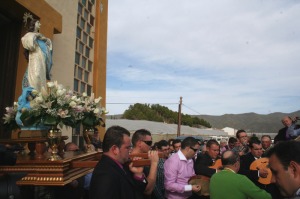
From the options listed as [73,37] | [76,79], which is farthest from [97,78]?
[73,37]

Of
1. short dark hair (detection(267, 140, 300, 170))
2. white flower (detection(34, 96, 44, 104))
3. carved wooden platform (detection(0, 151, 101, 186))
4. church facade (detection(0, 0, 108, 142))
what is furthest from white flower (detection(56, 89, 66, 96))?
church facade (detection(0, 0, 108, 142))

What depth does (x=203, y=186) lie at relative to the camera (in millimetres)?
4102

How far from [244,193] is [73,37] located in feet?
25.4

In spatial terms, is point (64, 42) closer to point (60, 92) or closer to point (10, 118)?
point (10, 118)

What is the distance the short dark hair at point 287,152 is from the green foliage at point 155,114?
48341mm

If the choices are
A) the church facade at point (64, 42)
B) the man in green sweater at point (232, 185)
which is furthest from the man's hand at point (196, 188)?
the church facade at point (64, 42)

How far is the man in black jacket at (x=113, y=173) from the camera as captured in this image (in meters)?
2.09

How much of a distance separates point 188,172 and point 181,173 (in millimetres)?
135

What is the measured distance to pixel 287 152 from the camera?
1.68 m

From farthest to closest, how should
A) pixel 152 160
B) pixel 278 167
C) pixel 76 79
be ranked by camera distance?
pixel 76 79 < pixel 152 160 < pixel 278 167

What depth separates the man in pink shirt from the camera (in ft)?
13.1

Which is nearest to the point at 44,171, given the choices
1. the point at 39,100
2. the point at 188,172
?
the point at 39,100

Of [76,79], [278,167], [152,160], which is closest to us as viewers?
[278,167]

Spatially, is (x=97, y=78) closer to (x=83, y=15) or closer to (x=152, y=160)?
(x=83, y=15)
